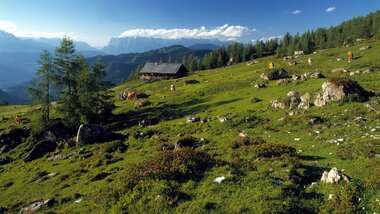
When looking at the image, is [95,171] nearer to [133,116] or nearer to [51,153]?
[51,153]

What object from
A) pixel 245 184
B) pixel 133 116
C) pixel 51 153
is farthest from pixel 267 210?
pixel 133 116

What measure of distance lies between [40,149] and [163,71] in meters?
94.4

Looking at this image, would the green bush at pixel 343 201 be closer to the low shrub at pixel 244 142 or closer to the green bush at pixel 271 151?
the green bush at pixel 271 151

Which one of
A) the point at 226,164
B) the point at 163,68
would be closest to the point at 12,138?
the point at 226,164

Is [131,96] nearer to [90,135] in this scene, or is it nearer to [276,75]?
[90,135]

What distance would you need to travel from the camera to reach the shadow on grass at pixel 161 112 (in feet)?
189

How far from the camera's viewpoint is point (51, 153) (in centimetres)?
4953

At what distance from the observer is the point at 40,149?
51.0 m

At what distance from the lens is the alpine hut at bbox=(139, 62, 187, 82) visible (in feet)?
457

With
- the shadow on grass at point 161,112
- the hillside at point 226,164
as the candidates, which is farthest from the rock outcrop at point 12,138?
the shadow on grass at point 161,112

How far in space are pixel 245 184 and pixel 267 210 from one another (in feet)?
10.3

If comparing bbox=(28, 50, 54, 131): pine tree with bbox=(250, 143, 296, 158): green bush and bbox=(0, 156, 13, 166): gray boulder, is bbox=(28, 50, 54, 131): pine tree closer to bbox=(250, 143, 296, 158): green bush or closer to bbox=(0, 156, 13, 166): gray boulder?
bbox=(0, 156, 13, 166): gray boulder

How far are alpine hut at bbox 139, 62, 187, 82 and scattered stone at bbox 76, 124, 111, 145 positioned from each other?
89640 millimetres

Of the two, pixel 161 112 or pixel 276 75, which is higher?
pixel 276 75
